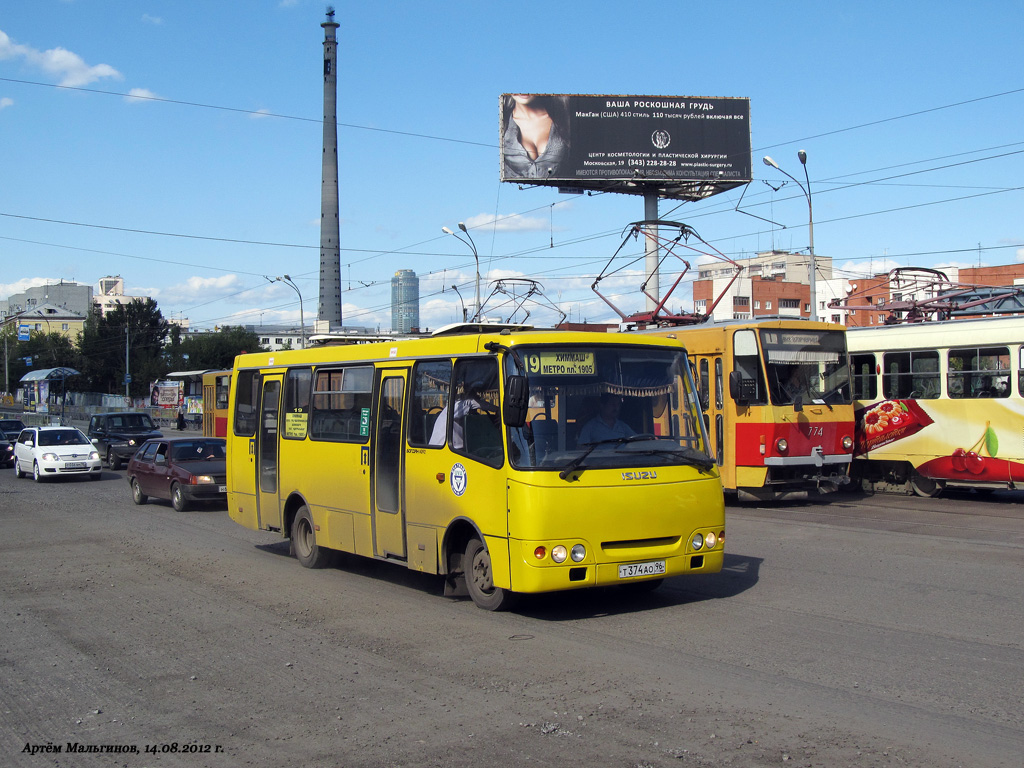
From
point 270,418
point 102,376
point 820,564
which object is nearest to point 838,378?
point 820,564

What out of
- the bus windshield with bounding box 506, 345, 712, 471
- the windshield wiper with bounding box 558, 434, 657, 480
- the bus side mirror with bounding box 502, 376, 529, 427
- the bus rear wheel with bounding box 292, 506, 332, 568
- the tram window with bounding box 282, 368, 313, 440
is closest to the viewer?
the bus side mirror with bounding box 502, 376, 529, 427

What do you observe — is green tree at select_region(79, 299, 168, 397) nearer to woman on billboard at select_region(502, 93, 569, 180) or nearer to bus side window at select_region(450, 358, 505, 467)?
woman on billboard at select_region(502, 93, 569, 180)

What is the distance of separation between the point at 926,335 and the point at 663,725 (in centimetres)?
1467

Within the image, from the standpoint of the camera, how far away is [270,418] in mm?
12398

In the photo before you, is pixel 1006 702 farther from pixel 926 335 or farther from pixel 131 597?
pixel 926 335

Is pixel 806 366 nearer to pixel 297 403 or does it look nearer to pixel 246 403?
pixel 297 403

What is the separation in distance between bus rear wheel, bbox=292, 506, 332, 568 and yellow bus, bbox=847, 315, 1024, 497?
11.9m

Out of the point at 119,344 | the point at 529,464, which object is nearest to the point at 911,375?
the point at 529,464

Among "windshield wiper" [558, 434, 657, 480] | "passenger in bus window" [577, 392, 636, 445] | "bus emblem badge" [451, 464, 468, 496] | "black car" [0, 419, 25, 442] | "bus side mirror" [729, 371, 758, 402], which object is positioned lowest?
"black car" [0, 419, 25, 442]

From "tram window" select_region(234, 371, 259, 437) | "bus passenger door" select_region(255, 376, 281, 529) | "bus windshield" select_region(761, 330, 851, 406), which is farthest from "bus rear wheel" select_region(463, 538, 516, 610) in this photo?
"bus windshield" select_region(761, 330, 851, 406)

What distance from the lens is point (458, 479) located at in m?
8.66

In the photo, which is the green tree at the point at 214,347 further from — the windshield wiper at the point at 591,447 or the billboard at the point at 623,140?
the windshield wiper at the point at 591,447

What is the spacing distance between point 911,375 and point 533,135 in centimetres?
2807

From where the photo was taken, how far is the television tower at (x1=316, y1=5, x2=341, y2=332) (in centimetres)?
5128
